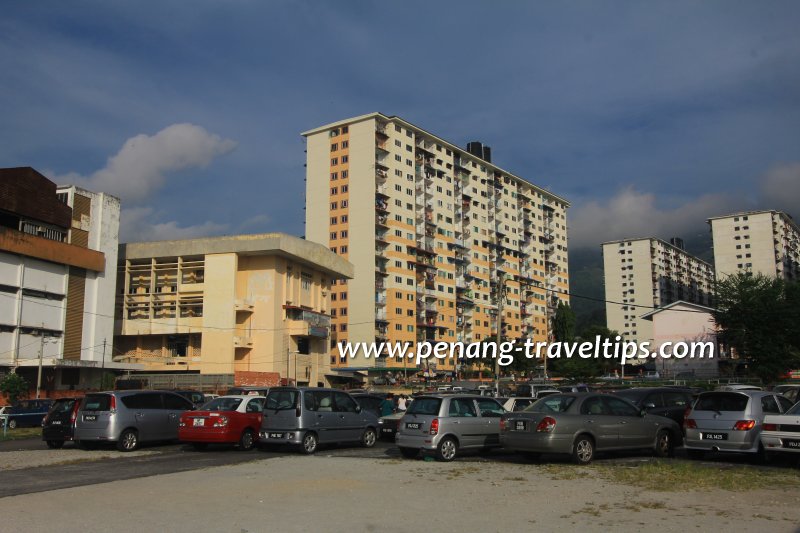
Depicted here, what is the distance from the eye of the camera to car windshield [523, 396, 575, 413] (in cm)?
1522

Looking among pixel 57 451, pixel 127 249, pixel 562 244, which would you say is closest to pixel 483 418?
pixel 57 451

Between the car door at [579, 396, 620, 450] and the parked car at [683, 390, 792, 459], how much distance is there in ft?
5.37

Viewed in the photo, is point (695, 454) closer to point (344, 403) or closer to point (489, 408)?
point (489, 408)

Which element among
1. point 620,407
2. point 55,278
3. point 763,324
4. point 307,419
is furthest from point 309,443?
point 763,324

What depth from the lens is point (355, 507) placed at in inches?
396

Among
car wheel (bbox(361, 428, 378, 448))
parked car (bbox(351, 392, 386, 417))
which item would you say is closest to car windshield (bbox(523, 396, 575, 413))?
car wheel (bbox(361, 428, 378, 448))

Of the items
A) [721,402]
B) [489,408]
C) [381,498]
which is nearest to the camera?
[381,498]

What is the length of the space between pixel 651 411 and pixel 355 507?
1170 centimetres

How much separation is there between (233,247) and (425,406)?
167 feet

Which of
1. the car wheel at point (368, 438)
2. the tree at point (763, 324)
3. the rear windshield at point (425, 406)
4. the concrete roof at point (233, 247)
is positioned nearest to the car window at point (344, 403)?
the car wheel at point (368, 438)

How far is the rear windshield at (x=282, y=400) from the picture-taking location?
18656 millimetres

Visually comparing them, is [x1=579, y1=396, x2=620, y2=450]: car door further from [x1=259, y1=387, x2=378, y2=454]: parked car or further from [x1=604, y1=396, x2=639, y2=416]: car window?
[x1=259, y1=387, x2=378, y2=454]: parked car

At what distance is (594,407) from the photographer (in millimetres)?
15508

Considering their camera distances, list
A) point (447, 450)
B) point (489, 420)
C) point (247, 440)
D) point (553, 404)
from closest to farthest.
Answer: point (553, 404) < point (447, 450) < point (489, 420) < point (247, 440)
